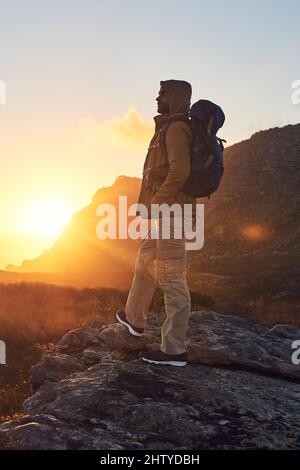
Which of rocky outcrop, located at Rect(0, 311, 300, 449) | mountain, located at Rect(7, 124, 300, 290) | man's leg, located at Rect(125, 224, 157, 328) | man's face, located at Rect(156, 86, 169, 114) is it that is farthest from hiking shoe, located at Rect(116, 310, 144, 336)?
mountain, located at Rect(7, 124, 300, 290)

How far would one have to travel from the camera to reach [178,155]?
19.7 ft

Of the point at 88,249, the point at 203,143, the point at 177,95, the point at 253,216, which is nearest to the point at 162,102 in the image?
the point at 177,95

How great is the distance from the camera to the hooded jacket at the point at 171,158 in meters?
6.04

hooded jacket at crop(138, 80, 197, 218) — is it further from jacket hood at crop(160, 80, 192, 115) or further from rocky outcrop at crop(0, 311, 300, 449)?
rocky outcrop at crop(0, 311, 300, 449)

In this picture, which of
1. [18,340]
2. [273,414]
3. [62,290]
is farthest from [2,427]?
[62,290]

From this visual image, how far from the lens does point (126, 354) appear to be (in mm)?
7707

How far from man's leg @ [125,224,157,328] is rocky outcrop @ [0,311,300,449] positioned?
78cm

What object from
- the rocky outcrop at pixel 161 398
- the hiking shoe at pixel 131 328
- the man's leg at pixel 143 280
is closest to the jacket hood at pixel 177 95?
the man's leg at pixel 143 280

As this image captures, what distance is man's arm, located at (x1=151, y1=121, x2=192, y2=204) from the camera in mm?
6012

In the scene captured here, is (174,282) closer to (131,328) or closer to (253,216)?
(131,328)

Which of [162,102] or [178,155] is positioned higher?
[162,102]

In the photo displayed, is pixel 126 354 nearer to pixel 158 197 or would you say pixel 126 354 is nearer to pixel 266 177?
pixel 158 197

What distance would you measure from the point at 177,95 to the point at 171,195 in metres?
1.26
